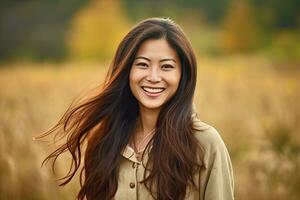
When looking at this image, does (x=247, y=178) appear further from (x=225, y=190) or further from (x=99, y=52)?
(x=99, y=52)

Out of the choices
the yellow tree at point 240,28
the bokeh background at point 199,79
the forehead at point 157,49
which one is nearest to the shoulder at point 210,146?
the forehead at point 157,49

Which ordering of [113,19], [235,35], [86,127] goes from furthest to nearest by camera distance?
[113,19], [235,35], [86,127]

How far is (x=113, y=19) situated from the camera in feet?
69.7

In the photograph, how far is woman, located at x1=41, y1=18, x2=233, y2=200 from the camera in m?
2.67

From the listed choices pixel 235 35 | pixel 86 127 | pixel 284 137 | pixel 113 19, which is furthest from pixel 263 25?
pixel 86 127

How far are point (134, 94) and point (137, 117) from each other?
218 mm

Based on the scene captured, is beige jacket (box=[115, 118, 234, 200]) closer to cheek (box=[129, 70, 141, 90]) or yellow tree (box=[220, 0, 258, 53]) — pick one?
cheek (box=[129, 70, 141, 90])

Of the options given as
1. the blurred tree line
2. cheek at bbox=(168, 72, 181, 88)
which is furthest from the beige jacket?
the blurred tree line

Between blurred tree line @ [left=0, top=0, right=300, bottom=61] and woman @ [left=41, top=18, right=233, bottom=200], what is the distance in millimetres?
15090

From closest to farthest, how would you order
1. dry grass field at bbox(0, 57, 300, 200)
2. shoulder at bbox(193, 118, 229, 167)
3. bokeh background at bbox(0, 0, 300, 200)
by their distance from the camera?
shoulder at bbox(193, 118, 229, 167) < dry grass field at bbox(0, 57, 300, 200) < bokeh background at bbox(0, 0, 300, 200)

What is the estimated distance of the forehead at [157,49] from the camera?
2746 mm

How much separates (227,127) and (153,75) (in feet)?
13.5

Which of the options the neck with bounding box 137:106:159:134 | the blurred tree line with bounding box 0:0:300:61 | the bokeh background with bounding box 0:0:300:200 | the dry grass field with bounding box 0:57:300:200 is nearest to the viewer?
the neck with bounding box 137:106:159:134

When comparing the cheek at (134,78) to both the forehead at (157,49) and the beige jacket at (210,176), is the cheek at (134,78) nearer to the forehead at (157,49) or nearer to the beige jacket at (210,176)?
the forehead at (157,49)
